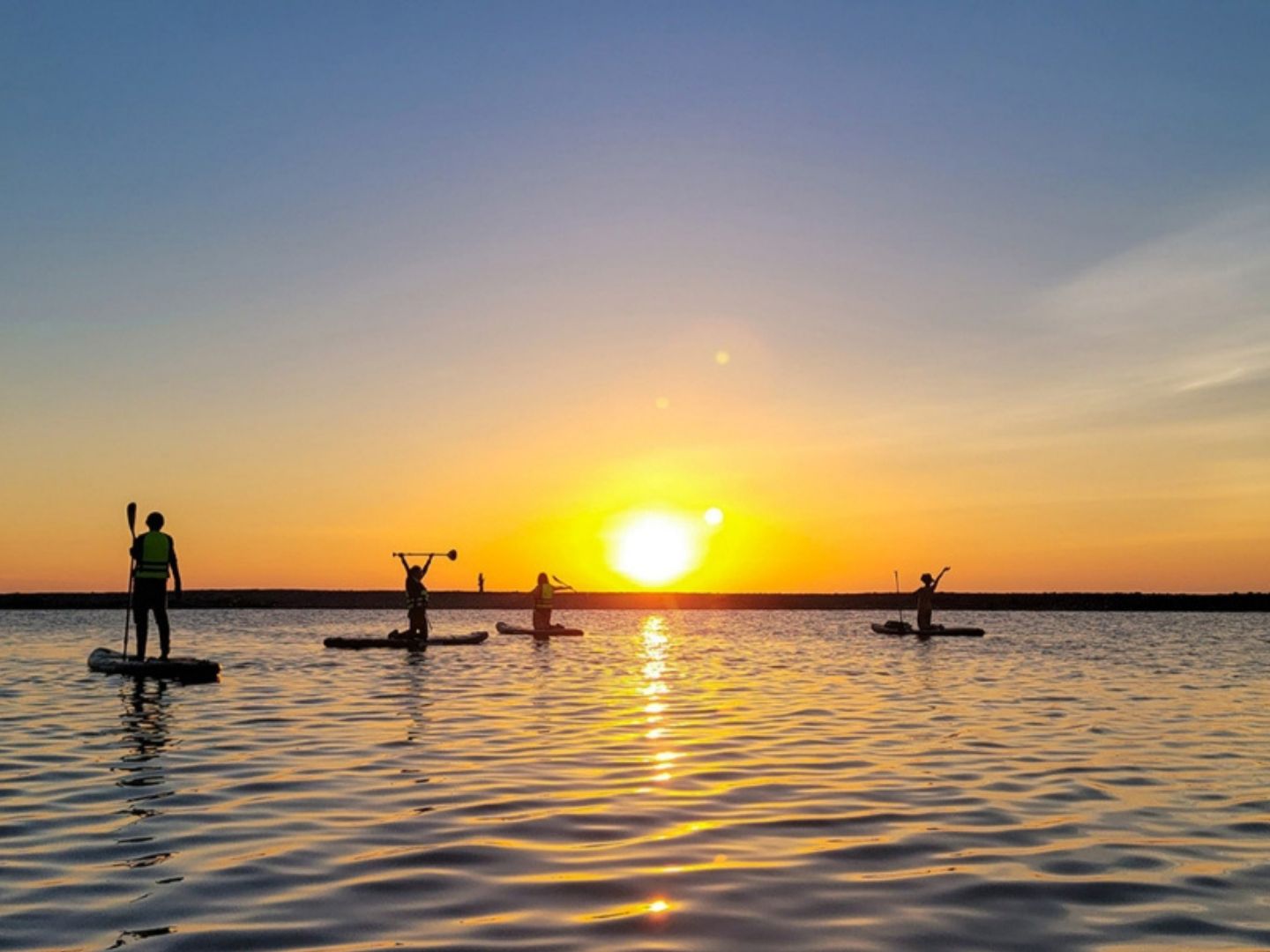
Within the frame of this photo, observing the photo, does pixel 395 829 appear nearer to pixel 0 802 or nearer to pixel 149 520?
pixel 0 802

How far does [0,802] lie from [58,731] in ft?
17.8

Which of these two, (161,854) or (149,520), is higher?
(149,520)

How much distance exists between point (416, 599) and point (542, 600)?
28.8 ft

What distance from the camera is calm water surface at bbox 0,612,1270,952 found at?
20.8ft

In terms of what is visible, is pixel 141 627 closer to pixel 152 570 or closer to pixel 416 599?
pixel 152 570

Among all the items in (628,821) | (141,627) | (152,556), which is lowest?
(628,821)

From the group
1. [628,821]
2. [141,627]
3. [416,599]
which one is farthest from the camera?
[416,599]

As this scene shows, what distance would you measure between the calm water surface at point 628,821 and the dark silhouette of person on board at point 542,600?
2136 cm

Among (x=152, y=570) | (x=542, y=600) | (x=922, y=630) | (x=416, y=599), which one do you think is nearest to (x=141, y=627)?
(x=152, y=570)

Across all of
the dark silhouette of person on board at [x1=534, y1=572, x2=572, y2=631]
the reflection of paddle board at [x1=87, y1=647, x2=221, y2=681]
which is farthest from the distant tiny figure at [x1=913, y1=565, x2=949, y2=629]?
the reflection of paddle board at [x1=87, y1=647, x2=221, y2=681]

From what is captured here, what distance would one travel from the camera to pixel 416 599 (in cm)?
3597

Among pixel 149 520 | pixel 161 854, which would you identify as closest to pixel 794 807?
pixel 161 854

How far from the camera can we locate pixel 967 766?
1247 cm

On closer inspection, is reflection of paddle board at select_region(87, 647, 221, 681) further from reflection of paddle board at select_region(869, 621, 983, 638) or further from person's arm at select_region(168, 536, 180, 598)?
reflection of paddle board at select_region(869, 621, 983, 638)
